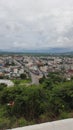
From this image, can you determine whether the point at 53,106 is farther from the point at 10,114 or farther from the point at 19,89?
the point at 19,89

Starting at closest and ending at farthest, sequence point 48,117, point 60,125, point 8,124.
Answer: point 60,125 < point 8,124 < point 48,117

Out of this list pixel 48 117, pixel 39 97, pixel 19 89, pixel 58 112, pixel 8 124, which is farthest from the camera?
pixel 19 89

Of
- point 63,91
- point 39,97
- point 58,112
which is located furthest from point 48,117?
point 63,91

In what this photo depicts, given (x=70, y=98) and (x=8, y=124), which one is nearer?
(x=8, y=124)

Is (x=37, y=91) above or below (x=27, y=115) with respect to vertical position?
above

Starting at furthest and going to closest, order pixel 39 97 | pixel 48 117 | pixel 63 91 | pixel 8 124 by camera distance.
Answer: pixel 63 91, pixel 39 97, pixel 48 117, pixel 8 124

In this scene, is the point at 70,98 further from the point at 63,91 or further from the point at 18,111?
the point at 18,111

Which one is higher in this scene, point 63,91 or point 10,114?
point 63,91

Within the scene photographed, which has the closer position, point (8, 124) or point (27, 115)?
point (8, 124)

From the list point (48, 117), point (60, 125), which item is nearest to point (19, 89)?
point (48, 117)
